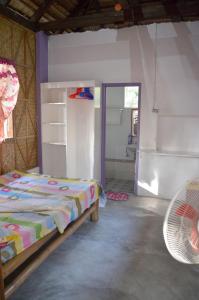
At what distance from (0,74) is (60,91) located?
4.23ft

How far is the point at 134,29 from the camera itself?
4312 mm

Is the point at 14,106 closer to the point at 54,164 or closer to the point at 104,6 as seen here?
the point at 54,164

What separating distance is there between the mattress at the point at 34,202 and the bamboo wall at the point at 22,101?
1.53 feet

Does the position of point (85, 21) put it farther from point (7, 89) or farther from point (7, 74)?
point (7, 89)

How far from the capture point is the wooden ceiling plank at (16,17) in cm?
371

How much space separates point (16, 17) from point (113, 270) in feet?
12.8

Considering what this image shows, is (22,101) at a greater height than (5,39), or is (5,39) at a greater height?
(5,39)

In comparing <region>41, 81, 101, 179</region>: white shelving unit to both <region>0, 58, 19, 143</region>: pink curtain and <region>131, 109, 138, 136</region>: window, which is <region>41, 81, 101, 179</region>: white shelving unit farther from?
<region>131, 109, 138, 136</region>: window

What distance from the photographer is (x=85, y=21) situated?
4.24 meters

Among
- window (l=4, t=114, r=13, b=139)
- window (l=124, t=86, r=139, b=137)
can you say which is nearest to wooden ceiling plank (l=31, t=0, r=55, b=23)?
window (l=4, t=114, r=13, b=139)

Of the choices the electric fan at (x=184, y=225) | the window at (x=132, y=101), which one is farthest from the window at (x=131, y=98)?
the electric fan at (x=184, y=225)

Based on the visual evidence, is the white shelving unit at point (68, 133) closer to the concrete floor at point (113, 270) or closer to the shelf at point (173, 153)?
the shelf at point (173, 153)

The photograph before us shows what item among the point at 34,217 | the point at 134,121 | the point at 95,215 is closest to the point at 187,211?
the point at 34,217

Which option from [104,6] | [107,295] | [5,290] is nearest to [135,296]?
[107,295]
